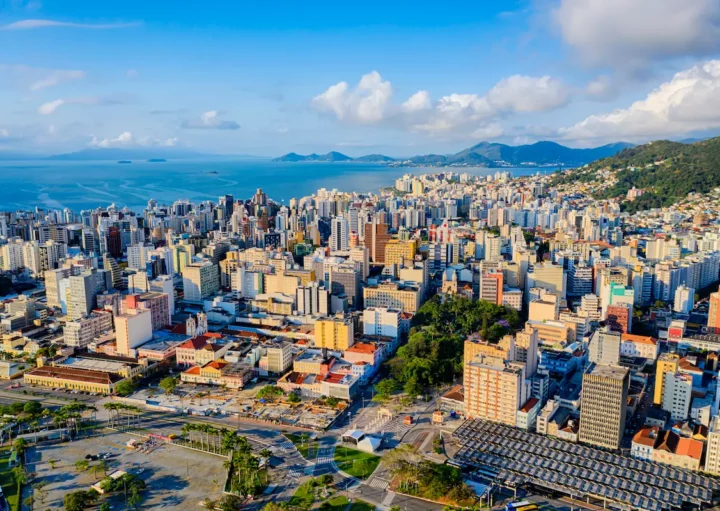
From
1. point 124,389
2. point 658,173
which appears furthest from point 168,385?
point 658,173

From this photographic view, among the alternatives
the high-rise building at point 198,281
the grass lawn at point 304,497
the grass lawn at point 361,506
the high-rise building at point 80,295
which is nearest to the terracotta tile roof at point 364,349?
the grass lawn at point 304,497

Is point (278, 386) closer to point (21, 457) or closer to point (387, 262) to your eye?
point (21, 457)

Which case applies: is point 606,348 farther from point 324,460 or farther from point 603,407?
point 324,460

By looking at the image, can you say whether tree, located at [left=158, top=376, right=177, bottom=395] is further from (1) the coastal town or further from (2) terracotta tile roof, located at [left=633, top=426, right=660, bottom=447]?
(2) terracotta tile roof, located at [left=633, top=426, right=660, bottom=447]

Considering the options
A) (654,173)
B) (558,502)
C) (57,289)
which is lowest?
(558,502)

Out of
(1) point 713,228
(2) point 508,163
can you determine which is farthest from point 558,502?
(2) point 508,163
